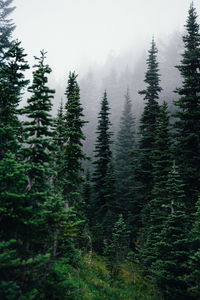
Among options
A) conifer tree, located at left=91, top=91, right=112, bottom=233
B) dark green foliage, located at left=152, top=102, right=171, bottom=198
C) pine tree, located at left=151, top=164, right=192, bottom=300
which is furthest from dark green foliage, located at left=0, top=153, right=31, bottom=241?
conifer tree, located at left=91, top=91, right=112, bottom=233

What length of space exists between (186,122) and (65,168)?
39.9ft

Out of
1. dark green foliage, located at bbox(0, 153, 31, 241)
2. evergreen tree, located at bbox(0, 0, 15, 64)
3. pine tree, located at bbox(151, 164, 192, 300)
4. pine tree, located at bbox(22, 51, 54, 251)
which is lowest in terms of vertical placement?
pine tree, located at bbox(151, 164, 192, 300)

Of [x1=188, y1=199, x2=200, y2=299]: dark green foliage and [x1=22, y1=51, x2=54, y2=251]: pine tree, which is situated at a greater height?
[x1=22, y1=51, x2=54, y2=251]: pine tree

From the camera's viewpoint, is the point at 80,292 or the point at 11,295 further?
the point at 80,292

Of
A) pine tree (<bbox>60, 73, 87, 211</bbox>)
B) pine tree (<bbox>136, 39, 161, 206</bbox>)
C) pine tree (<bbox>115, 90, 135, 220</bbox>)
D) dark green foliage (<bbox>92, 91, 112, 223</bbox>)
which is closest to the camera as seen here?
pine tree (<bbox>60, 73, 87, 211</bbox>)

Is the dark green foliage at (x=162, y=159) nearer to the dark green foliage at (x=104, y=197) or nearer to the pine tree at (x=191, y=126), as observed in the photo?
the pine tree at (x=191, y=126)

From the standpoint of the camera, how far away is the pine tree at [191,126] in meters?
18.2

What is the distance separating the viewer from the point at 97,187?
3083cm

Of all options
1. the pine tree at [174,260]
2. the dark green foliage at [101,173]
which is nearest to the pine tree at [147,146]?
the dark green foliage at [101,173]

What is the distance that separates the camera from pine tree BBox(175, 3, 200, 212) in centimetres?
1820

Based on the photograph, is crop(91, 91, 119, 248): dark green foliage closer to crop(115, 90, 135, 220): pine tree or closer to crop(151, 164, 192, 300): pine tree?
crop(115, 90, 135, 220): pine tree

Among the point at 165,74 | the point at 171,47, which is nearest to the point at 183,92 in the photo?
the point at 165,74

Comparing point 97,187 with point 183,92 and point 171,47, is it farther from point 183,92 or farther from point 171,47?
point 171,47

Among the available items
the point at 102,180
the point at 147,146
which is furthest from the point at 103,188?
the point at 147,146
